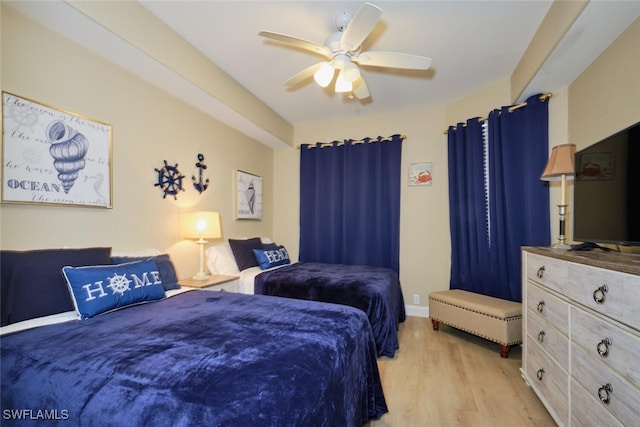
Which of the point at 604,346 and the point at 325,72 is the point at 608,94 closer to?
the point at 604,346

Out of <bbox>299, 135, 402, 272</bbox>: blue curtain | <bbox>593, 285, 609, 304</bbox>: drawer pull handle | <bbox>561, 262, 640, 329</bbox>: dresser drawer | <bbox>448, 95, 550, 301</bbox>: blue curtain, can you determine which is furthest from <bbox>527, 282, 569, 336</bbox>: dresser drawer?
<bbox>299, 135, 402, 272</bbox>: blue curtain

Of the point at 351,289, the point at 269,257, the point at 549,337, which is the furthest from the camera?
the point at 269,257

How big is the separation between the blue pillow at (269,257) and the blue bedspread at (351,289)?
0.61 feet

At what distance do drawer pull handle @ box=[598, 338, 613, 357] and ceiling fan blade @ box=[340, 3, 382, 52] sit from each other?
1787mm

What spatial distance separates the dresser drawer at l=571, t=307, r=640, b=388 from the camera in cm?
99

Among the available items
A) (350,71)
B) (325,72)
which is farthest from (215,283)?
(350,71)

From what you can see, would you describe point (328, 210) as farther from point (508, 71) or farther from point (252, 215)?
point (508, 71)

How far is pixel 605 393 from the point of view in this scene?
3.65ft

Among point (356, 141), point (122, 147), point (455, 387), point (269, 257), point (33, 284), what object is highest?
point (356, 141)

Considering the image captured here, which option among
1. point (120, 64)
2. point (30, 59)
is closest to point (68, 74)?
point (30, 59)

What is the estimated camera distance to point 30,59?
1648 mm

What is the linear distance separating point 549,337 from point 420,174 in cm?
238

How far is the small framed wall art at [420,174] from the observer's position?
3600 mm

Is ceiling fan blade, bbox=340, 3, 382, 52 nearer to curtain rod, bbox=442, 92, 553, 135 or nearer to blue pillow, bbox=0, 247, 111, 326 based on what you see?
curtain rod, bbox=442, 92, 553, 135
